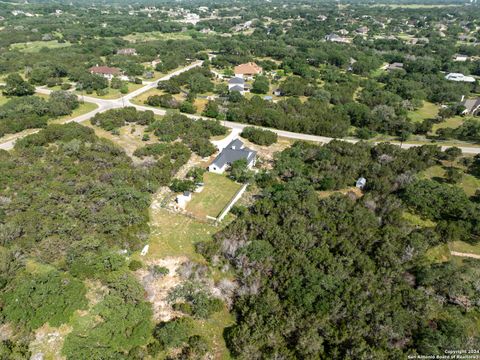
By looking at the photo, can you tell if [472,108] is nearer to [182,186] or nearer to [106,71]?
[182,186]

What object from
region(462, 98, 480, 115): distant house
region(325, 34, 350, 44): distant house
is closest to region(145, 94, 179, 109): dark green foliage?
region(462, 98, 480, 115): distant house

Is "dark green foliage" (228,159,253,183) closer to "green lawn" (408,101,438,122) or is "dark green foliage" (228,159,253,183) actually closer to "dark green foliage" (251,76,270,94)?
"dark green foliage" (251,76,270,94)

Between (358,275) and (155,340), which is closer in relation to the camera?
(155,340)

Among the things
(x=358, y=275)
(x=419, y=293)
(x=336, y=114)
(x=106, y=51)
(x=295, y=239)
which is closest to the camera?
(x=419, y=293)

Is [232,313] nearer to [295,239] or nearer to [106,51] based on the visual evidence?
[295,239]

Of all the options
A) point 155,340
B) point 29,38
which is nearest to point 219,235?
point 155,340

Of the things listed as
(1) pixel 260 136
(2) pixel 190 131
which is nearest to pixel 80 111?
(2) pixel 190 131
